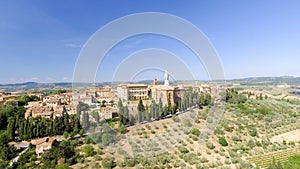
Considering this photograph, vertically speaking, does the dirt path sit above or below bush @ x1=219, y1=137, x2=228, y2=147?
below

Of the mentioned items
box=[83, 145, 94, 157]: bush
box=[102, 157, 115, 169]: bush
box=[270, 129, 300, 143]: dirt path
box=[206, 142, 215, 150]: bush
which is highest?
box=[83, 145, 94, 157]: bush

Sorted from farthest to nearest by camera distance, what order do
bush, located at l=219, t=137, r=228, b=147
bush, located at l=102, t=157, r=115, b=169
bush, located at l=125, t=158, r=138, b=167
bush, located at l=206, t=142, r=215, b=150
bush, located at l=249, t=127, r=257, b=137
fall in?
bush, located at l=249, t=127, r=257, b=137 < bush, located at l=219, t=137, r=228, b=147 < bush, located at l=206, t=142, r=215, b=150 < bush, located at l=125, t=158, r=138, b=167 < bush, located at l=102, t=157, r=115, b=169

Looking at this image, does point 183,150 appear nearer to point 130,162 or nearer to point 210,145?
point 210,145

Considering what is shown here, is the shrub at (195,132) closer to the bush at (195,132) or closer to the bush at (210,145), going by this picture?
the bush at (195,132)

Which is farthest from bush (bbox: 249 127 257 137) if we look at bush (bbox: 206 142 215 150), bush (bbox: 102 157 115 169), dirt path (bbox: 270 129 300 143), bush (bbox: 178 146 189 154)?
bush (bbox: 102 157 115 169)

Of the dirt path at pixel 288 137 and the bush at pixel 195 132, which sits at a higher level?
the bush at pixel 195 132

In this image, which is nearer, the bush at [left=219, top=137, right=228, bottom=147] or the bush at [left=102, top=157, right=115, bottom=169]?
the bush at [left=102, top=157, right=115, bottom=169]

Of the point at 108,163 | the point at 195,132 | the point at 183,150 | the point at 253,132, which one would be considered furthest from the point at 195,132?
the point at 108,163

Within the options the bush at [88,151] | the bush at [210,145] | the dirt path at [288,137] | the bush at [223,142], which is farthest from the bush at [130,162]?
the dirt path at [288,137]

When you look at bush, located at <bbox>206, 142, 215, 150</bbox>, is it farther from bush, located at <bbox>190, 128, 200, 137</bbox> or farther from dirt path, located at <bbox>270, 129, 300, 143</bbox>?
dirt path, located at <bbox>270, 129, 300, 143</bbox>

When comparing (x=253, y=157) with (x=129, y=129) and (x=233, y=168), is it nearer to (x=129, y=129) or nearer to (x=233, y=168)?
(x=233, y=168)

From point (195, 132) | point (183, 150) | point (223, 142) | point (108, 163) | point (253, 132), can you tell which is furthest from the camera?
point (253, 132)
